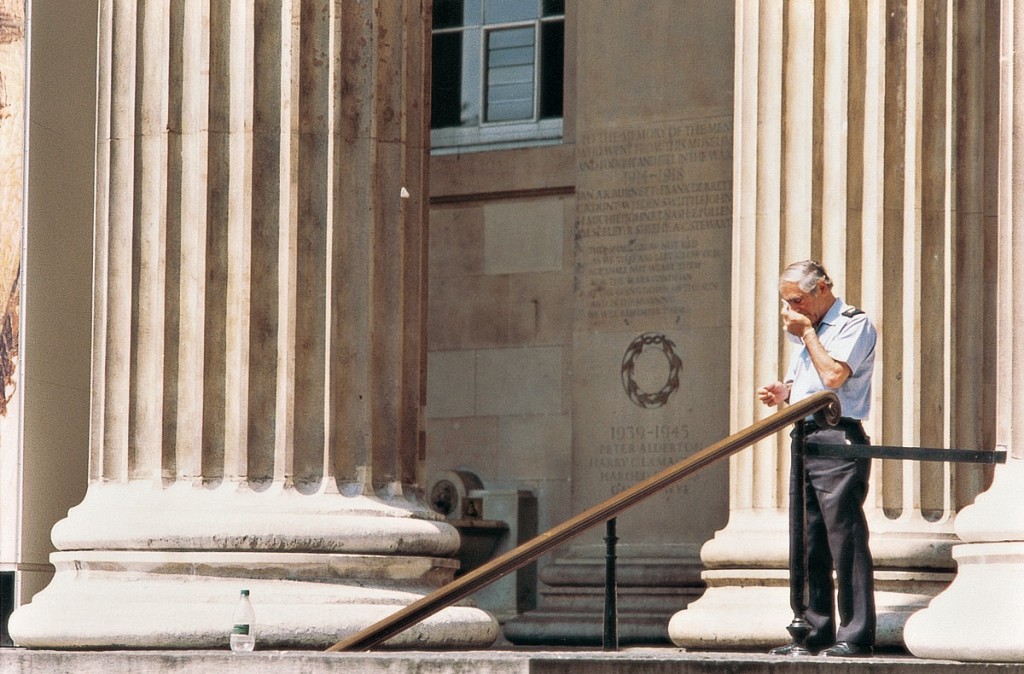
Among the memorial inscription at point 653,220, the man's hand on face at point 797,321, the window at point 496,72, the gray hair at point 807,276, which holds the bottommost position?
the man's hand on face at point 797,321

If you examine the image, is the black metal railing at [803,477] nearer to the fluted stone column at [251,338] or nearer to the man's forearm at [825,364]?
the man's forearm at [825,364]

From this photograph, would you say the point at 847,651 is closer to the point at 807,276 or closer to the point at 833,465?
the point at 833,465

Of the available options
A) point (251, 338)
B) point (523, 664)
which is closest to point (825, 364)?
point (523, 664)

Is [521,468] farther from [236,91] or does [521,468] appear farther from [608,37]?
[236,91]

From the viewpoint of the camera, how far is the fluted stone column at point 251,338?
9.72 meters

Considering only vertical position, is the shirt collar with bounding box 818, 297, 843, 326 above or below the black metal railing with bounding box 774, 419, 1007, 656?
above

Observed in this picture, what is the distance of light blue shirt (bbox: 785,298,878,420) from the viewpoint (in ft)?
29.3

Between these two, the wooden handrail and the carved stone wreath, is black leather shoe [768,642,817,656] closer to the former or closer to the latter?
the wooden handrail

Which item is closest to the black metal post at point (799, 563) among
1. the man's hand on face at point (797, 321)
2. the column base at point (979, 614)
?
the column base at point (979, 614)

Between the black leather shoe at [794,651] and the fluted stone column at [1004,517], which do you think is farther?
the black leather shoe at [794,651]

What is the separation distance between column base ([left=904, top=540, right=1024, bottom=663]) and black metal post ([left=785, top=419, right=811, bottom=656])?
44 cm

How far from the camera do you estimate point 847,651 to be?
8.54m

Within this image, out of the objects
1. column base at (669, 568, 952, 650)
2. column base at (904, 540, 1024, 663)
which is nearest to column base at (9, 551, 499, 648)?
column base at (669, 568, 952, 650)

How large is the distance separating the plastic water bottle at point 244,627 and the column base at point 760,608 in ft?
8.67
